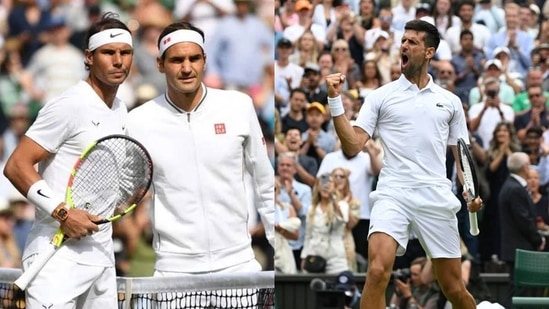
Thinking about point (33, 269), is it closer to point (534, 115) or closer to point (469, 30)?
point (534, 115)

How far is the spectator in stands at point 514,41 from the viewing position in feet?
43.2

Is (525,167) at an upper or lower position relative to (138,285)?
upper

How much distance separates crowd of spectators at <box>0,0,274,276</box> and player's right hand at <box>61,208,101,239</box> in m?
7.55

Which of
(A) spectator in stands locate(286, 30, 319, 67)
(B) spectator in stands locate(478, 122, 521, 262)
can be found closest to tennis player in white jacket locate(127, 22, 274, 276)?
(B) spectator in stands locate(478, 122, 521, 262)

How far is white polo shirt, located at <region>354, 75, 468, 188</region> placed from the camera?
701cm

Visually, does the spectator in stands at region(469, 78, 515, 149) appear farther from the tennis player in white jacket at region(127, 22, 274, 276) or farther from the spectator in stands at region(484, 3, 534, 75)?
the tennis player in white jacket at region(127, 22, 274, 276)

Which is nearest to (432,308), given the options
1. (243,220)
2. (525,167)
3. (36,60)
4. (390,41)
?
(525,167)

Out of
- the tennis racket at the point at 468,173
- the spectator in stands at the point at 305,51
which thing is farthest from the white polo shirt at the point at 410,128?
the spectator in stands at the point at 305,51

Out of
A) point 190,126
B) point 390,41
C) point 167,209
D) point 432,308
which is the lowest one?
point 432,308

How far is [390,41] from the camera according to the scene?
514 inches

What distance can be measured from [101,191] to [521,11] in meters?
8.02

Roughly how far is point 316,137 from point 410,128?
5553mm

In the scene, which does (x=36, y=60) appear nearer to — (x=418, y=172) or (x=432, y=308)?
(x=432, y=308)

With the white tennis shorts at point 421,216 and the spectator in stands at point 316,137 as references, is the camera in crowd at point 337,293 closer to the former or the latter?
the spectator in stands at point 316,137
